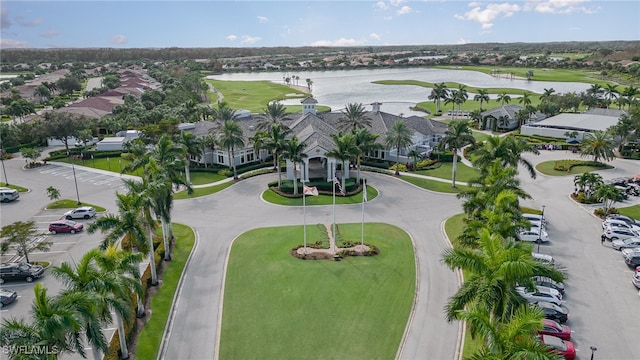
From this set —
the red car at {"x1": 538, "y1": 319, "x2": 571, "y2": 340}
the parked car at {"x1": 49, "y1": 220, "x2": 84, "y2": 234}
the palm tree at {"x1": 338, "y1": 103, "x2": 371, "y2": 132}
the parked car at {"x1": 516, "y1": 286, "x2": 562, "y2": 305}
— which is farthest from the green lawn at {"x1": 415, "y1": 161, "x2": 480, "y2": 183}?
the parked car at {"x1": 49, "y1": 220, "x2": 84, "y2": 234}

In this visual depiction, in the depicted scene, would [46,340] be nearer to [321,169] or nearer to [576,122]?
[321,169]

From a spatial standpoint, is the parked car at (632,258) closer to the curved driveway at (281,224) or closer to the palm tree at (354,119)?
the curved driveway at (281,224)

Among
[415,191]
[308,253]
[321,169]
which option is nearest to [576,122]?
[415,191]

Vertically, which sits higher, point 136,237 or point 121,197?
point 121,197

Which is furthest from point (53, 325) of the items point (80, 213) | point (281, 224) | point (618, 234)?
point (618, 234)

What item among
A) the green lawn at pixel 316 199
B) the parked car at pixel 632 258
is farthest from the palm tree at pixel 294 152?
the parked car at pixel 632 258

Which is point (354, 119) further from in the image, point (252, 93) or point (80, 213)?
point (252, 93)

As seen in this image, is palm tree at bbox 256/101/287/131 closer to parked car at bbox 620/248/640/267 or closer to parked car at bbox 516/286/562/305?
parked car at bbox 516/286/562/305
